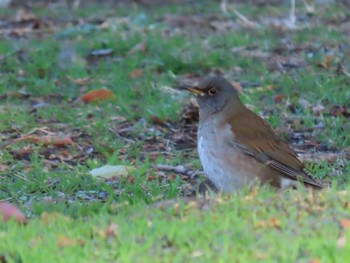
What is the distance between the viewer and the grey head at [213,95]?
329 inches

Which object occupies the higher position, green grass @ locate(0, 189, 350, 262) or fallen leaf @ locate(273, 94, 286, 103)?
green grass @ locate(0, 189, 350, 262)

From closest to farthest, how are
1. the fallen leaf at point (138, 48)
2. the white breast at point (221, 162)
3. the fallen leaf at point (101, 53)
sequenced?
the white breast at point (221, 162), the fallen leaf at point (138, 48), the fallen leaf at point (101, 53)

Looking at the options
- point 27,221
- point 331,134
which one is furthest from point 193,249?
point 331,134

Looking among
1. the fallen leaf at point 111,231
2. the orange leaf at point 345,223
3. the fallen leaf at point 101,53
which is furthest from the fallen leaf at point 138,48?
the orange leaf at point 345,223

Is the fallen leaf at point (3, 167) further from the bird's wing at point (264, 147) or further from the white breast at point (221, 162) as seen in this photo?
the bird's wing at point (264, 147)

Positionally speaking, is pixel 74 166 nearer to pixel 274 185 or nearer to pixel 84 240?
pixel 274 185

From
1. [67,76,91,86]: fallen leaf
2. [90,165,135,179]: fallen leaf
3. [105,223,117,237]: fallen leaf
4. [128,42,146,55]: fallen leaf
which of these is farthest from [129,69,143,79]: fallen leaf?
[105,223,117,237]: fallen leaf

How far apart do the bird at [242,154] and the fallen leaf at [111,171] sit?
1.05 meters

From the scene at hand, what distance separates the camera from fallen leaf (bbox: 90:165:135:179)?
8906 mm

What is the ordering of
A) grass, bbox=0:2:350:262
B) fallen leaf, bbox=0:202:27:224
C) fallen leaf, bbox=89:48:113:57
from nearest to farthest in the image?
grass, bbox=0:2:350:262 → fallen leaf, bbox=0:202:27:224 → fallen leaf, bbox=89:48:113:57

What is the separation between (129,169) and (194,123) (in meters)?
2.10

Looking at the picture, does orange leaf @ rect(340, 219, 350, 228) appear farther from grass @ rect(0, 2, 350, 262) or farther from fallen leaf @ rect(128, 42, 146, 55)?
fallen leaf @ rect(128, 42, 146, 55)

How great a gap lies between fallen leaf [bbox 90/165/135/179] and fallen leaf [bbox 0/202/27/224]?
180 centimetres

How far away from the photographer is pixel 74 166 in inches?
375
